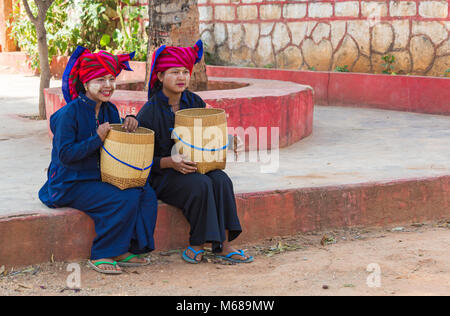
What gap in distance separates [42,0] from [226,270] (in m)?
5.30

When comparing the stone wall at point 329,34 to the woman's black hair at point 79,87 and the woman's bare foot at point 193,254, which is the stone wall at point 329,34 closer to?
the woman's bare foot at point 193,254

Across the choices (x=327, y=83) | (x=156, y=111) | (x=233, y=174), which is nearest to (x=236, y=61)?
(x=327, y=83)

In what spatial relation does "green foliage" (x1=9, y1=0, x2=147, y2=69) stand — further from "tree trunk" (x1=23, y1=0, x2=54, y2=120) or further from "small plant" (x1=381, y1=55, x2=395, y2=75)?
"small plant" (x1=381, y1=55, x2=395, y2=75)

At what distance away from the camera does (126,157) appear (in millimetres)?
3498

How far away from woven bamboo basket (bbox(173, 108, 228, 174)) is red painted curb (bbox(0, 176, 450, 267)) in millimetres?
377

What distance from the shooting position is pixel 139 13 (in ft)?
41.1

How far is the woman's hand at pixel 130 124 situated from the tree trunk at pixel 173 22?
9.62 ft

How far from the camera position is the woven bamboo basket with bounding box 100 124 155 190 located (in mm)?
3486

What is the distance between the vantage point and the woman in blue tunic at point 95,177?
3551 millimetres

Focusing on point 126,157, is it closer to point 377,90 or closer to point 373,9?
point 377,90

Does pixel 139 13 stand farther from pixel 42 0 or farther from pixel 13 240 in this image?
pixel 13 240

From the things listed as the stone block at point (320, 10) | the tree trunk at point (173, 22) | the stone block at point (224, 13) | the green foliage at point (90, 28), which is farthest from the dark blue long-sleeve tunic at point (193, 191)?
the green foliage at point (90, 28)

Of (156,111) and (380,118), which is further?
(380,118)

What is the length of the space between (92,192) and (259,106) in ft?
8.80
